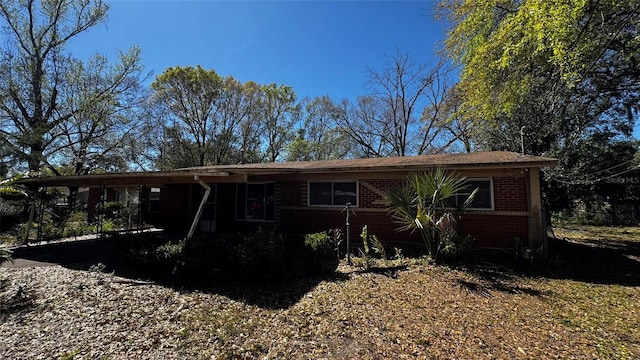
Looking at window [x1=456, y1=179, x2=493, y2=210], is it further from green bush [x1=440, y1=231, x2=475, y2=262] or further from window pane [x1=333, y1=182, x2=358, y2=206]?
window pane [x1=333, y1=182, x2=358, y2=206]

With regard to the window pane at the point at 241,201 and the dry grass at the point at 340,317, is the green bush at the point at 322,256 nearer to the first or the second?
the dry grass at the point at 340,317

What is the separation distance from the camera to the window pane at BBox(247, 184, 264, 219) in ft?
39.4

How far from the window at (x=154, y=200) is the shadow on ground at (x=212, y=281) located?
5172 mm

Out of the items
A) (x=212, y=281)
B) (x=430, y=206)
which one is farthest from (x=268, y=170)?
(x=430, y=206)

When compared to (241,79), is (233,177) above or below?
below

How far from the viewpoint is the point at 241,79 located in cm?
2680

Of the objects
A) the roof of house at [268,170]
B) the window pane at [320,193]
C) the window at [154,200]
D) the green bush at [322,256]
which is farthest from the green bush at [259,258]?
the window at [154,200]

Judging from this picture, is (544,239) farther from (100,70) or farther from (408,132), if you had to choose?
(100,70)

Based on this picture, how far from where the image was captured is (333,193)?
1057 cm

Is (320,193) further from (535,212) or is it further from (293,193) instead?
(535,212)

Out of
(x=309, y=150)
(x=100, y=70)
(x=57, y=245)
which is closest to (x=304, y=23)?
(x=57, y=245)

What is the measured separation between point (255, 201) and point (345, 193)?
3816mm

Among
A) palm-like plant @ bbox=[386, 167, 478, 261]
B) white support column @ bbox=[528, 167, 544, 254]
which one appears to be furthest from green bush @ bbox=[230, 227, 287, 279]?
white support column @ bbox=[528, 167, 544, 254]

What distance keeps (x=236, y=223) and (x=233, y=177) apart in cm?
564
